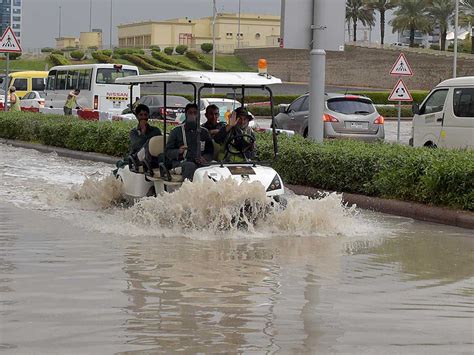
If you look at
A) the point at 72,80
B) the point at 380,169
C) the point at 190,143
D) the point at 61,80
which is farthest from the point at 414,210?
the point at 61,80

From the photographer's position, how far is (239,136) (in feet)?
41.2

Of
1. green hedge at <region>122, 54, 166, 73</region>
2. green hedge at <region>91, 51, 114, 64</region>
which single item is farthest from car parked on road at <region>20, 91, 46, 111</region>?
green hedge at <region>91, 51, 114, 64</region>

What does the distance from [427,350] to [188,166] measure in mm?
6094

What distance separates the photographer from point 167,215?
11.9m

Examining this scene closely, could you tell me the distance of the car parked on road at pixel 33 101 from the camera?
42281 mm

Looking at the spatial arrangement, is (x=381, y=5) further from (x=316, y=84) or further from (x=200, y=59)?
(x=316, y=84)

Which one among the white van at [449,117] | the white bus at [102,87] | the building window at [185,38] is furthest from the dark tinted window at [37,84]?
the building window at [185,38]

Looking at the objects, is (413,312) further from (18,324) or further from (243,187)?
(243,187)

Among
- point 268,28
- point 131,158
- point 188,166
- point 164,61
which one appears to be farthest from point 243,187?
point 268,28

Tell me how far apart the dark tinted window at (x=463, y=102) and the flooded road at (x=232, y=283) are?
557 cm

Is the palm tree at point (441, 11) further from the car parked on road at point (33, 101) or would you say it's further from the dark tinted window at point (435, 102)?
the dark tinted window at point (435, 102)

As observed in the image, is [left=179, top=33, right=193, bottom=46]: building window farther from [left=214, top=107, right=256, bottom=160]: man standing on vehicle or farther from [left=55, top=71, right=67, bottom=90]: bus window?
[left=214, top=107, right=256, bottom=160]: man standing on vehicle

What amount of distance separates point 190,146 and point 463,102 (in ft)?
26.9

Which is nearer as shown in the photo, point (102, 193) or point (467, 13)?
point (102, 193)
